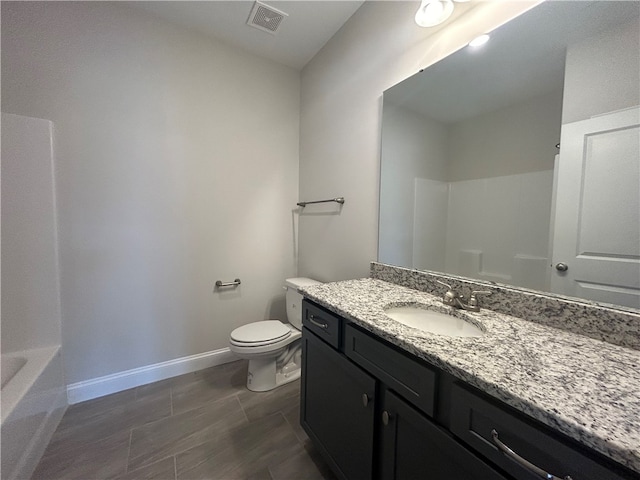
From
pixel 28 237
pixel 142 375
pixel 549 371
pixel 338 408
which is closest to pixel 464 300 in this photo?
pixel 549 371

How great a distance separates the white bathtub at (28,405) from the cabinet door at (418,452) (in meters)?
1.47

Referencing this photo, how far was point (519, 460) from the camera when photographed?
1.60ft

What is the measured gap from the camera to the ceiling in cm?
158

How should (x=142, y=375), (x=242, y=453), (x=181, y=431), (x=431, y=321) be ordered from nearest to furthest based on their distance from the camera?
(x=431, y=321) → (x=242, y=453) → (x=181, y=431) → (x=142, y=375)

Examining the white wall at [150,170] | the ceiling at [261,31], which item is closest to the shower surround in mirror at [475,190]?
the ceiling at [261,31]

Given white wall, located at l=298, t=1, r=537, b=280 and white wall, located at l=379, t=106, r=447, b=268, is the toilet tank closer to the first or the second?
white wall, located at l=298, t=1, r=537, b=280

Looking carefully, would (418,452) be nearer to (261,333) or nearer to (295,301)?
(261,333)

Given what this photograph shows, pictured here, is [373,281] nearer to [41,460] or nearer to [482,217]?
[482,217]

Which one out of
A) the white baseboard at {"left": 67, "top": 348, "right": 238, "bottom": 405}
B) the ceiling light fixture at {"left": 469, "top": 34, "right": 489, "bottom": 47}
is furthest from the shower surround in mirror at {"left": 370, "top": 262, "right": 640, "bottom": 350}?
the white baseboard at {"left": 67, "top": 348, "right": 238, "bottom": 405}

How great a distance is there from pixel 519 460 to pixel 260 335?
147 centimetres

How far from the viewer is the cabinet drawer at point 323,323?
1.01 metres

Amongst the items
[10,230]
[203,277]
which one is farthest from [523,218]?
[10,230]

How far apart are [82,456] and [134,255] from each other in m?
1.10

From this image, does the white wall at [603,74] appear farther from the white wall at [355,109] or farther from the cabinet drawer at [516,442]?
the cabinet drawer at [516,442]
